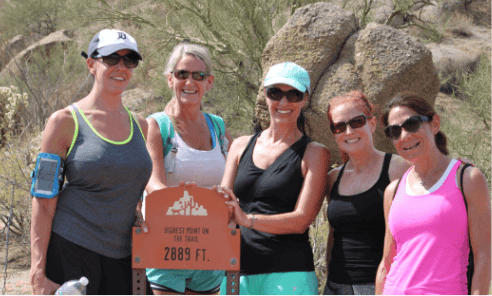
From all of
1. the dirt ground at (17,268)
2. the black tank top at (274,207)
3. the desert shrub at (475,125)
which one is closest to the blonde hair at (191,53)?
the black tank top at (274,207)

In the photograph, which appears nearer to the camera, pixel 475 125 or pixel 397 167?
pixel 397 167

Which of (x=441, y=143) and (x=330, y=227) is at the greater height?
(x=441, y=143)

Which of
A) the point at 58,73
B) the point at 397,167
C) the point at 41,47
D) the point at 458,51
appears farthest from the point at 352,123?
the point at 41,47

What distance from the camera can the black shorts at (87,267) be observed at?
2.31 meters

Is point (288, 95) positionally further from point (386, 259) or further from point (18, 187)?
point (18, 187)

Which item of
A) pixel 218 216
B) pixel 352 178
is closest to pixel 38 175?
pixel 218 216

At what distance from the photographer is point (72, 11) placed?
13375 millimetres

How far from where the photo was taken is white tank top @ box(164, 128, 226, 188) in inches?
115

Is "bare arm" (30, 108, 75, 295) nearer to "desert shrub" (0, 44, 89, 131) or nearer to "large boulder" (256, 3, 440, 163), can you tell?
"large boulder" (256, 3, 440, 163)

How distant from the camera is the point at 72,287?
→ 2184mm

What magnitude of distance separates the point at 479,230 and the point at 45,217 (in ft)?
6.17

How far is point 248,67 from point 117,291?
10205 millimetres

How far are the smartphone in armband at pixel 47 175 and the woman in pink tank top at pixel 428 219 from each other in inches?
59.5

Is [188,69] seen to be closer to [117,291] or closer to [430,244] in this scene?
[117,291]
